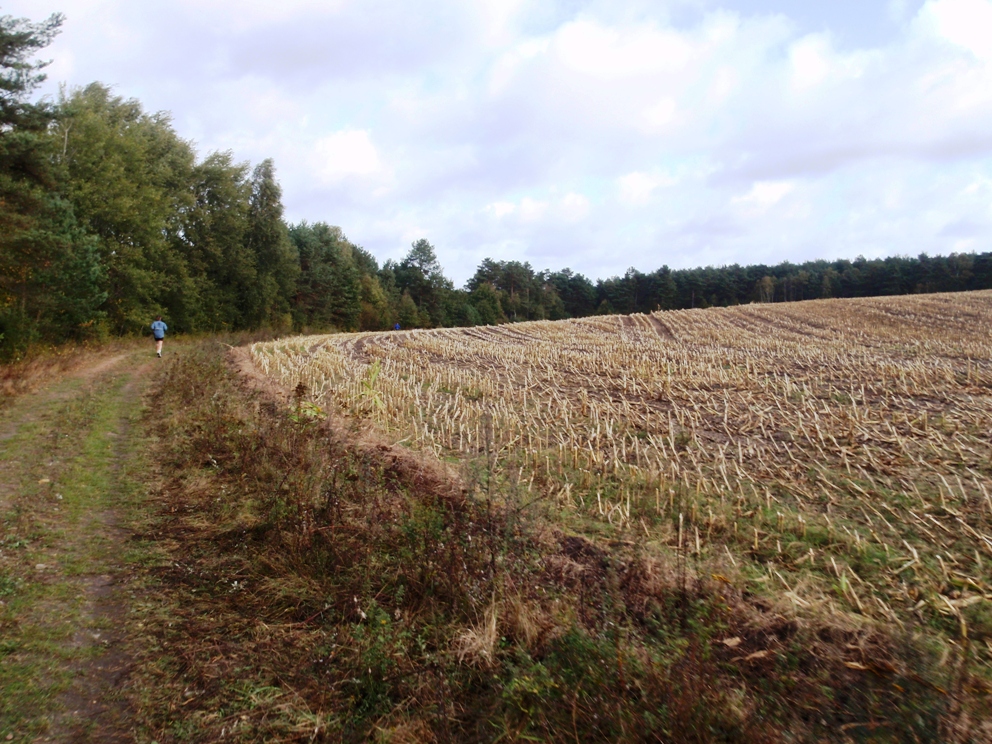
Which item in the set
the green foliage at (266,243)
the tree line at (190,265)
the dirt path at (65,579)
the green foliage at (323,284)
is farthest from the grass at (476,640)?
the green foliage at (323,284)

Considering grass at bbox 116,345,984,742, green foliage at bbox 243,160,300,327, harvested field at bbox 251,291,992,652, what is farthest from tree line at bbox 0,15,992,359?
grass at bbox 116,345,984,742

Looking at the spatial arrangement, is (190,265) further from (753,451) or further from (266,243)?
(753,451)

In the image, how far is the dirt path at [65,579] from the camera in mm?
3785

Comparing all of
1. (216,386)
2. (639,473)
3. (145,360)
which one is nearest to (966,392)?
(639,473)

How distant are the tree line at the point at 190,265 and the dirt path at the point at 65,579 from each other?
10.4 meters

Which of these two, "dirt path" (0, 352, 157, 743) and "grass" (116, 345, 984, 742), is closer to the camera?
"grass" (116, 345, 984, 742)

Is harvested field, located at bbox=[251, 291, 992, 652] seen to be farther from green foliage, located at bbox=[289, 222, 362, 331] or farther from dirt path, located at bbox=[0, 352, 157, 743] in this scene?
green foliage, located at bbox=[289, 222, 362, 331]

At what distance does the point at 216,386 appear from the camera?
14477mm

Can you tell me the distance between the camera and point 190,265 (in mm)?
43656

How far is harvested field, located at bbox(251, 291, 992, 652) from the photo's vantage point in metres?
5.97

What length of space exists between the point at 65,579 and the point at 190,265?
1704 inches

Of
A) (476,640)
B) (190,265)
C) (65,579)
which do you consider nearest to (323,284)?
(190,265)

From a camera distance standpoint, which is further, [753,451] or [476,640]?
[753,451]

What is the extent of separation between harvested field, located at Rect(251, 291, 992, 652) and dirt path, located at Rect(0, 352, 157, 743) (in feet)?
11.8
